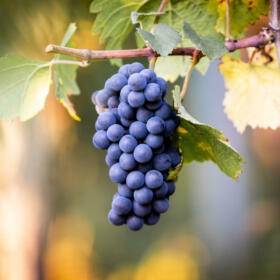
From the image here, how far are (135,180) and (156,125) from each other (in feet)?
0.28

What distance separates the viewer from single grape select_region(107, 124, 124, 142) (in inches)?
20.0

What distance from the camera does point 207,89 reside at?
4.56m

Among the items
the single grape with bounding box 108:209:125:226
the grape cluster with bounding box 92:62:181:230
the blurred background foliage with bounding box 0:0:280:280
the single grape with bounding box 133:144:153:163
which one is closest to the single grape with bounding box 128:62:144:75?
the grape cluster with bounding box 92:62:181:230

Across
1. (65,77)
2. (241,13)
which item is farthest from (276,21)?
(65,77)

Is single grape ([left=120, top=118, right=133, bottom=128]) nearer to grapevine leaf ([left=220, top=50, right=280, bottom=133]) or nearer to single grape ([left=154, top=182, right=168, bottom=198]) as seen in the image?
single grape ([left=154, top=182, right=168, bottom=198])

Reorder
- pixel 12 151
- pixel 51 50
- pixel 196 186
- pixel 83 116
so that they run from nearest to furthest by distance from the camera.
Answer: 1. pixel 51 50
2. pixel 12 151
3. pixel 83 116
4. pixel 196 186

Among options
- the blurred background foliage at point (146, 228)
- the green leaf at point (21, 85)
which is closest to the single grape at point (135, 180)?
the green leaf at point (21, 85)

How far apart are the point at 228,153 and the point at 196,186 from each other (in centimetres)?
469

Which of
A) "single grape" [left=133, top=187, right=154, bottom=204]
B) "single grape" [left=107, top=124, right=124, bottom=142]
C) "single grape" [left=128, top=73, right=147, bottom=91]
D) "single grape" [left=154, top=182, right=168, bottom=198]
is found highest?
"single grape" [left=128, top=73, right=147, bottom=91]

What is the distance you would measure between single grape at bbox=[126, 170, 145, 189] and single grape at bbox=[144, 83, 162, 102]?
0.11 metres

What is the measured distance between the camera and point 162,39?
1.68 ft

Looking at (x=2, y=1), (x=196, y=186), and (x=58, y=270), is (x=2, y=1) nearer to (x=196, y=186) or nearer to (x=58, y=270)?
(x=58, y=270)

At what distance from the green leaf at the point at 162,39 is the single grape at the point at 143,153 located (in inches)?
5.2

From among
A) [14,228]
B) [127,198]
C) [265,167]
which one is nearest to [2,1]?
[127,198]
